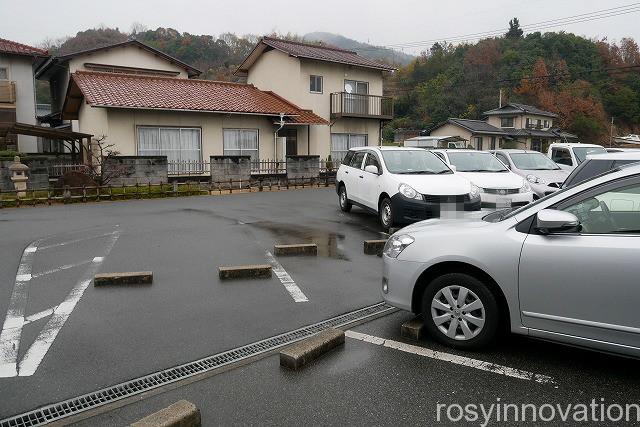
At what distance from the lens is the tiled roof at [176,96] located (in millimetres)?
16906

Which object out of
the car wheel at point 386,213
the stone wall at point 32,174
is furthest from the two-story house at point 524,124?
the stone wall at point 32,174

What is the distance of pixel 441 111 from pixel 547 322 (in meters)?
51.9

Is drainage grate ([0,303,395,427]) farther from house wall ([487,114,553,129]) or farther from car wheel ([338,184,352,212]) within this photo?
house wall ([487,114,553,129])

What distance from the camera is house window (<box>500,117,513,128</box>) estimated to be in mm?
46331

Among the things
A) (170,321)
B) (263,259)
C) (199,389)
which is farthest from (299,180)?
(199,389)

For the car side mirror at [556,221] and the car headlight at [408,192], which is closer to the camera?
the car side mirror at [556,221]

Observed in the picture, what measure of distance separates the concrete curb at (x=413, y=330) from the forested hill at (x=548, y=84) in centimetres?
4860

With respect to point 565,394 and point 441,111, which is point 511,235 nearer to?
point 565,394

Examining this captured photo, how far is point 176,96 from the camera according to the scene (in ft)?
61.2

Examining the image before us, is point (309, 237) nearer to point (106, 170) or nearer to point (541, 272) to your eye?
point (541, 272)

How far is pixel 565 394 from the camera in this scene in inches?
123

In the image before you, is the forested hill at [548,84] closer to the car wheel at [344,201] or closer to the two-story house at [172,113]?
the two-story house at [172,113]

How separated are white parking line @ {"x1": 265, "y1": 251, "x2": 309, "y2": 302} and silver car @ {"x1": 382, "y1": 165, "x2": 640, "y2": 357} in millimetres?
1516

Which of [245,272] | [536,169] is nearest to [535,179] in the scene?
[536,169]
